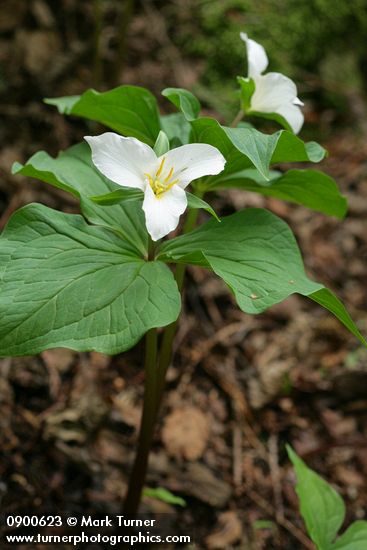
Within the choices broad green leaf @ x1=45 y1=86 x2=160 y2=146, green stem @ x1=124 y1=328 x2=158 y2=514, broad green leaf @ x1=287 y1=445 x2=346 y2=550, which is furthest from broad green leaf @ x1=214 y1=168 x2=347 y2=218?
broad green leaf @ x1=287 y1=445 x2=346 y2=550

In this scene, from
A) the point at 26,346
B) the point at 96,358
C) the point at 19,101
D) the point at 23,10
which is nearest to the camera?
the point at 26,346

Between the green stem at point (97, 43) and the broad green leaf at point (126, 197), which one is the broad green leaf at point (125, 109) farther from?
the green stem at point (97, 43)

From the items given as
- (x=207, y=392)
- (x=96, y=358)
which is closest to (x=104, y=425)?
(x=96, y=358)

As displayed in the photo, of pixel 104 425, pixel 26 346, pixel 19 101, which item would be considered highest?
pixel 26 346

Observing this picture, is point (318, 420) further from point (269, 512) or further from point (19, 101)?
point (19, 101)

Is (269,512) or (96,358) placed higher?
(96,358)

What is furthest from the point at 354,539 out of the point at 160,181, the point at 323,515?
the point at 160,181

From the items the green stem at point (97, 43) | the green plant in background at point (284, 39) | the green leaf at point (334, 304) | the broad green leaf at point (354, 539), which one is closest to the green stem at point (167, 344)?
the green leaf at point (334, 304)
